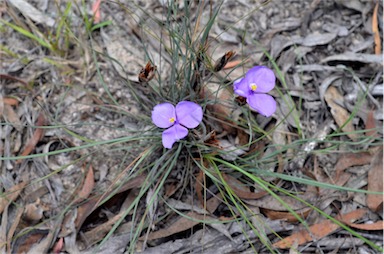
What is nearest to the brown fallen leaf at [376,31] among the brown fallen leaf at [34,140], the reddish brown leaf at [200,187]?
the reddish brown leaf at [200,187]

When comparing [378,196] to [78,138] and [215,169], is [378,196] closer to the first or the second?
[215,169]

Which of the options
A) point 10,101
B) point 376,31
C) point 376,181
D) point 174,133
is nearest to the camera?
point 174,133

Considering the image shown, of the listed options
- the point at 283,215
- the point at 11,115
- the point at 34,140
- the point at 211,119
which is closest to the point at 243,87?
the point at 211,119

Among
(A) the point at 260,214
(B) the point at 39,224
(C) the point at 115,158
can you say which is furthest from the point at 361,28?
(B) the point at 39,224

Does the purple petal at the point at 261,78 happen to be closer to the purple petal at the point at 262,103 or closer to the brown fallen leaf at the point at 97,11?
the purple petal at the point at 262,103

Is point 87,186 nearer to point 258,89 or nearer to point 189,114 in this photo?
point 189,114

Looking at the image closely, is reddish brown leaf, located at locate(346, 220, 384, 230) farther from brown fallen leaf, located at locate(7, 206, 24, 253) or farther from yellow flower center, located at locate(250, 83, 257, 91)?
brown fallen leaf, located at locate(7, 206, 24, 253)

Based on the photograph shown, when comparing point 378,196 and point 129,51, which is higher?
point 129,51
